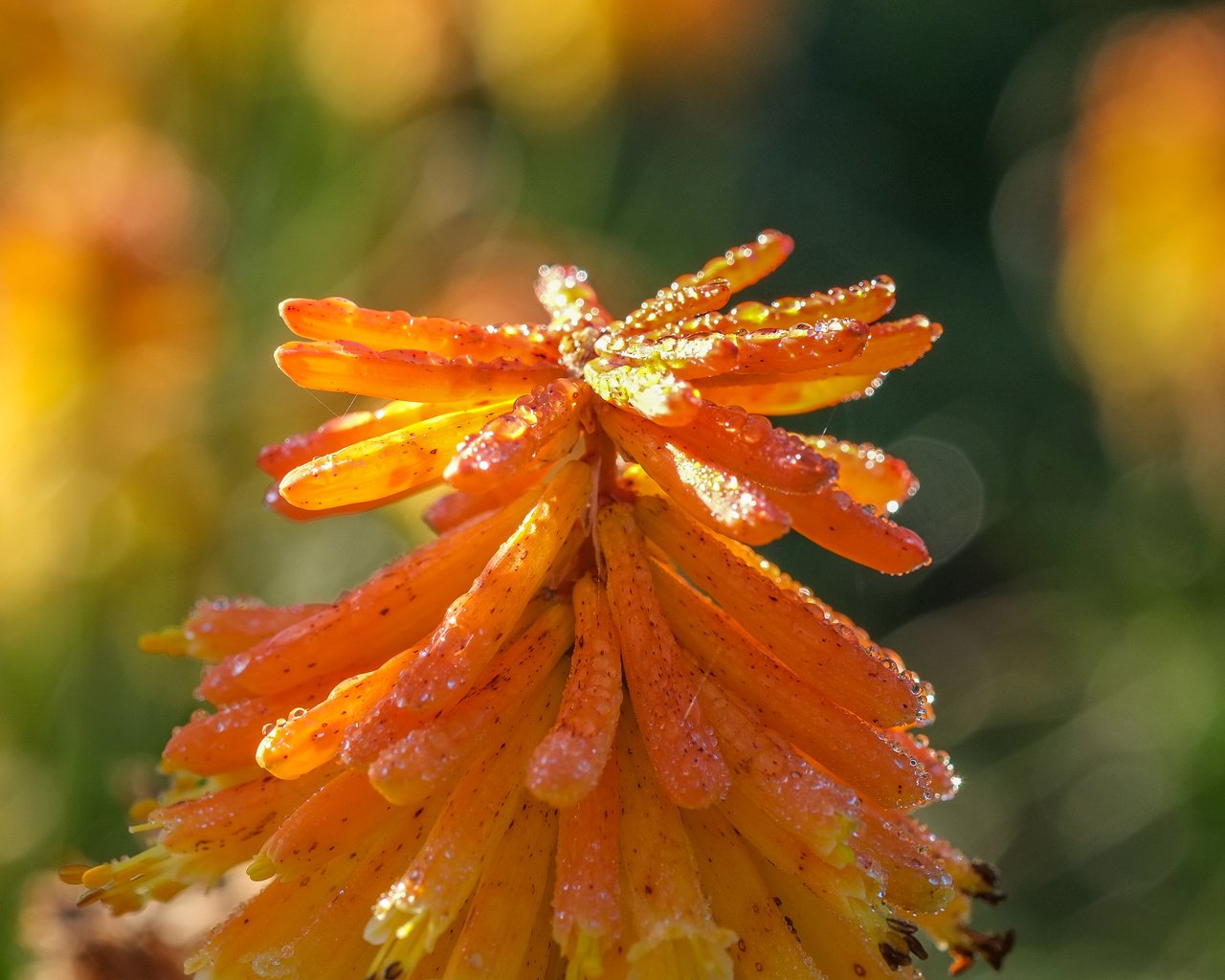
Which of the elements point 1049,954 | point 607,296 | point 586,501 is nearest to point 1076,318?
point 607,296

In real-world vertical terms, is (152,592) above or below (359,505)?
above

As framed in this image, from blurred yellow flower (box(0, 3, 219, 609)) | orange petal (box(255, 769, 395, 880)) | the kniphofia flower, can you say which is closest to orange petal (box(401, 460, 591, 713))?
the kniphofia flower

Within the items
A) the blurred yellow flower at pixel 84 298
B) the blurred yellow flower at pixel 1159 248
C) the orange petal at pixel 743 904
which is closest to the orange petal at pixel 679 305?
the orange petal at pixel 743 904

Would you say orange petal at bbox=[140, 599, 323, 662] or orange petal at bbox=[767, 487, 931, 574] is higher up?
orange petal at bbox=[140, 599, 323, 662]

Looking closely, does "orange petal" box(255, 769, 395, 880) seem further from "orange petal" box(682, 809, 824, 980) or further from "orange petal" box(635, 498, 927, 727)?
"orange petal" box(635, 498, 927, 727)

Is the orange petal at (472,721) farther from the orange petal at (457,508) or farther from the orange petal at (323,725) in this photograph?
the orange petal at (457,508)

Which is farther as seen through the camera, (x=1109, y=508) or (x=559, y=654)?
(x=1109, y=508)

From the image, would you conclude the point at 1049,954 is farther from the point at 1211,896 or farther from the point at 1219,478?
the point at 1219,478
